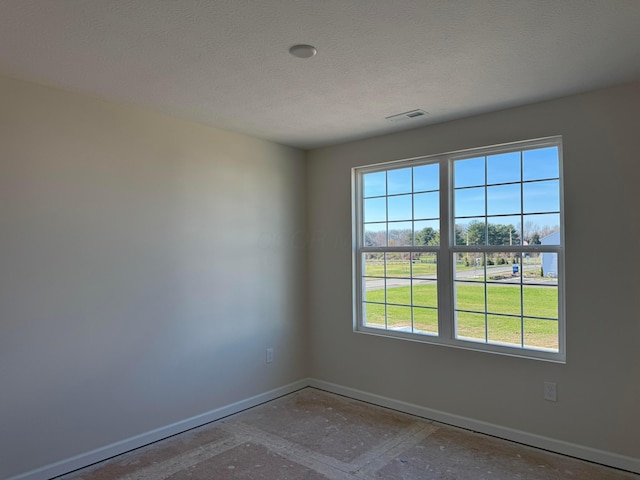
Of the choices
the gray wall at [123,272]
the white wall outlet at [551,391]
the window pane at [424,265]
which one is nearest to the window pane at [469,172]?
the window pane at [424,265]

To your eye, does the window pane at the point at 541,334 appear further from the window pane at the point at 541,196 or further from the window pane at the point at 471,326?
the window pane at the point at 541,196

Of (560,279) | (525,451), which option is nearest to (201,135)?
(560,279)

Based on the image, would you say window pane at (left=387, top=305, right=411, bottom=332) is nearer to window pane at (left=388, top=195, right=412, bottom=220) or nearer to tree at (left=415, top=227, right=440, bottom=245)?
tree at (left=415, top=227, right=440, bottom=245)

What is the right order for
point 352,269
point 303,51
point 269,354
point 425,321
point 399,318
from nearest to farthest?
1. point 303,51
2. point 425,321
3. point 399,318
4. point 269,354
5. point 352,269

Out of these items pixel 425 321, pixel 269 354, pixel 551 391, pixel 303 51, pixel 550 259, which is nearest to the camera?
pixel 303 51

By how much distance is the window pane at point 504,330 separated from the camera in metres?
3.18

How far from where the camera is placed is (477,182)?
3.42 m

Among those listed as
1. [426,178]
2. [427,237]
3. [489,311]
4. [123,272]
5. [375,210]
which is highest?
[426,178]

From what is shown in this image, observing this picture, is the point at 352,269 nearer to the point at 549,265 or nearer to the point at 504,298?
the point at 504,298

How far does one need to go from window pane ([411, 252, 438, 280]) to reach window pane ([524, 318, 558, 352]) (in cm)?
82

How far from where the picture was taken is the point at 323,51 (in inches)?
87.1

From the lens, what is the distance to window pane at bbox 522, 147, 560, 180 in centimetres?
306

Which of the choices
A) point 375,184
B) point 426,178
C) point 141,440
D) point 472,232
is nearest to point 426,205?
point 426,178

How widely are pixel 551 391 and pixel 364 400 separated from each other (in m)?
1.61
